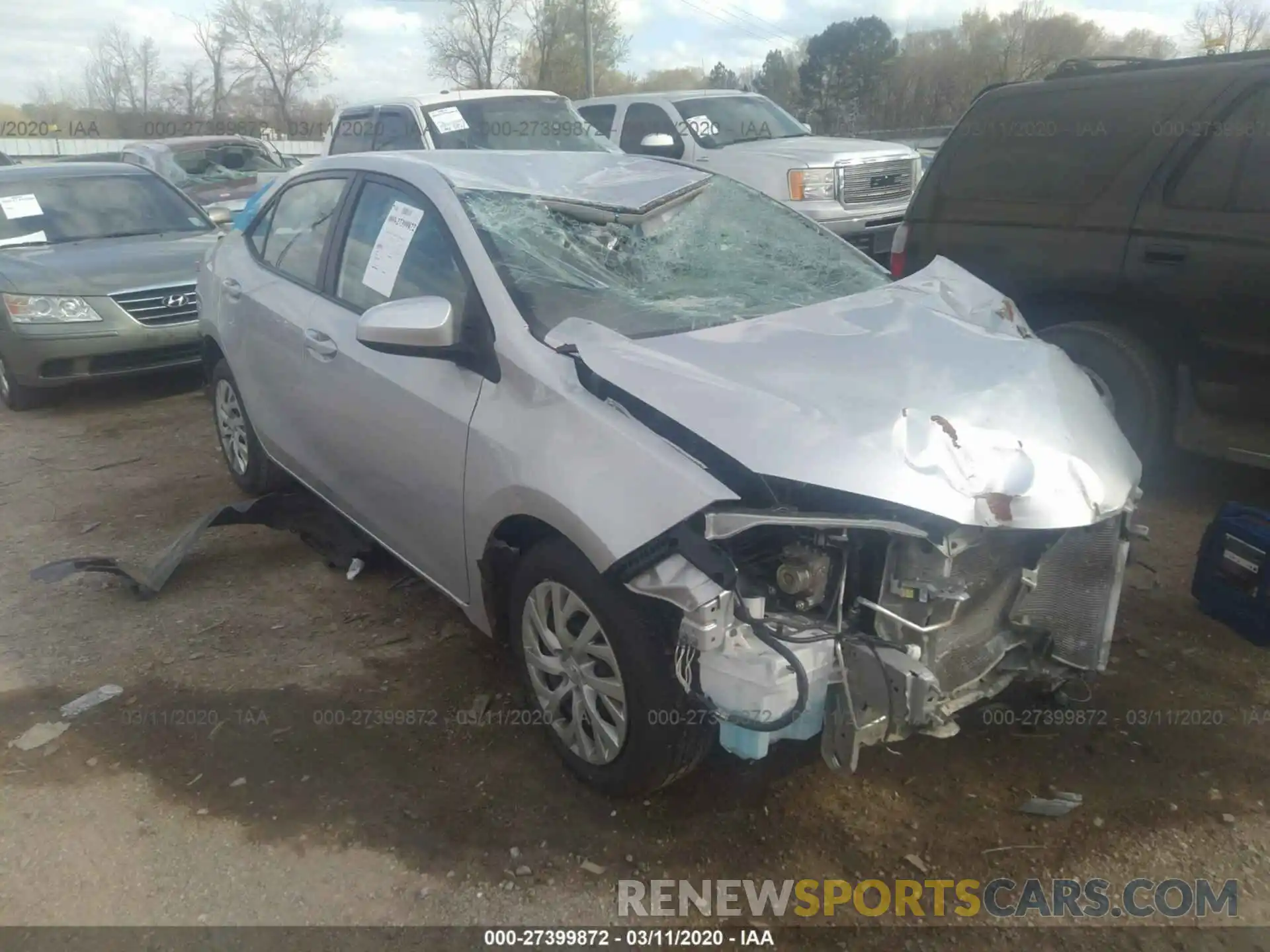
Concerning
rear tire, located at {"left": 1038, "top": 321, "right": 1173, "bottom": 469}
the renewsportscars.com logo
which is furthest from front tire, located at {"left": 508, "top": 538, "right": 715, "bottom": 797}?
rear tire, located at {"left": 1038, "top": 321, "right": 1173, "bottom": 469}

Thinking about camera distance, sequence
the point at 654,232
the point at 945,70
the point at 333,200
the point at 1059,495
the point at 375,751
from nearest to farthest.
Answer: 1. the point at 1059,495
2. the point at 375,751
3. the point at 654,232
4. the point at 333,200
5. the point at 945,70

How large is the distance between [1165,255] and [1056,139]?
2.99 feet

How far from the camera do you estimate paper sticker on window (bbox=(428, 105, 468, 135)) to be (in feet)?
28.7

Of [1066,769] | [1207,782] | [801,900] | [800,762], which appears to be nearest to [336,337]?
[800,762]

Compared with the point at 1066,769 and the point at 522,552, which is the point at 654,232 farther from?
the point at 1066,769

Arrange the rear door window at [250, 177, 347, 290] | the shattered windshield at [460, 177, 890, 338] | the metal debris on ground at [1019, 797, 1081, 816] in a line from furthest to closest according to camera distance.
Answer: the rear door window at [250, 177, 347, 290] < the shattered windshield at [460, 177, 890, 338] < the metal debris on ground at [1019, 797, 1081, 816]

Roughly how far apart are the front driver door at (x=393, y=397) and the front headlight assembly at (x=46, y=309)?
388 cm

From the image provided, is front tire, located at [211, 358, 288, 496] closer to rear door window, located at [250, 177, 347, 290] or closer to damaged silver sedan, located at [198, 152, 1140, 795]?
rear door window, located at [250, 177, 347, 290]

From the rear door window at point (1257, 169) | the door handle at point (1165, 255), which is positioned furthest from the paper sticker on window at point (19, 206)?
the rear door window at point (1257, 169)

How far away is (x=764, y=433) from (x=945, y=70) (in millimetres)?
40974

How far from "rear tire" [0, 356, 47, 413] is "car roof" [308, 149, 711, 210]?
14.5 feet

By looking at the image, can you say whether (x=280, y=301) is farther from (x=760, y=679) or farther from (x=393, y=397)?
(x=760, y=679)

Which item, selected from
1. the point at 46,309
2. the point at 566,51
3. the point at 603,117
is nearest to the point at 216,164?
the point at 603,117

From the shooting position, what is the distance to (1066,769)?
2926mm
